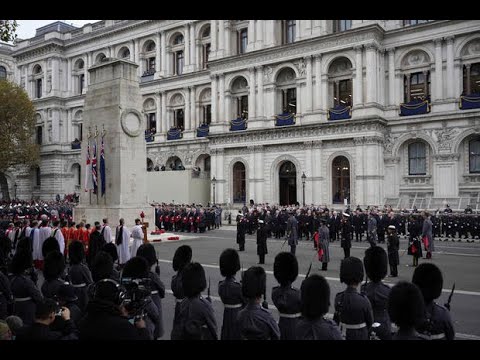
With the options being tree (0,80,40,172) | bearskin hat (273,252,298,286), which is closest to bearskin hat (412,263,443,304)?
bearskin hat (273,252,298,286)

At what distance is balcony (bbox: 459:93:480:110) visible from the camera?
30859mm

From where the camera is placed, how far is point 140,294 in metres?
4.98

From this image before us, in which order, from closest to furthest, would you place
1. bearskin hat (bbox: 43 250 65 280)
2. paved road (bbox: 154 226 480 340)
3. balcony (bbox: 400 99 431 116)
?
bearskin hat (bbox: 43 250 65 280) < paved road (bbox: 154 226 480 340) < balcony (bbox: 400 99 431 116)

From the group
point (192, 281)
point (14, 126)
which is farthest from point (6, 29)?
point (14, 126)

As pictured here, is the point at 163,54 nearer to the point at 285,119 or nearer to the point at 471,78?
the point at 285,119

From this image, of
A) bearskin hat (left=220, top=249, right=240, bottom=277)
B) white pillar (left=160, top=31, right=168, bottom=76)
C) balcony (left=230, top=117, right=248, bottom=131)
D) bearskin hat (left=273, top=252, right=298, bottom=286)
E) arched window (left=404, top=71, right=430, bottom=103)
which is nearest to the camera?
bearskin hat (left=273, top=252, right=298, bottom=286)

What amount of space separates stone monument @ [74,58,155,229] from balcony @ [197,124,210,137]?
2095 centimetres

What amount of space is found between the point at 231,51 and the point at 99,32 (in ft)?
Answer: 66.7

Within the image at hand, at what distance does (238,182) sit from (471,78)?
19.9 metres

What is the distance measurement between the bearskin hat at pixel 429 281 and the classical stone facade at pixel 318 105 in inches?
1105

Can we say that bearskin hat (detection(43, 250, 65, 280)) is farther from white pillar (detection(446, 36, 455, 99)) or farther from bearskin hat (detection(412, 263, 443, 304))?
white pillar (detection(446, 36, 455, 99))

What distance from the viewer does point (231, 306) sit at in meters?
6.65

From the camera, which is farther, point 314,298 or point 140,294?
point 314,298
